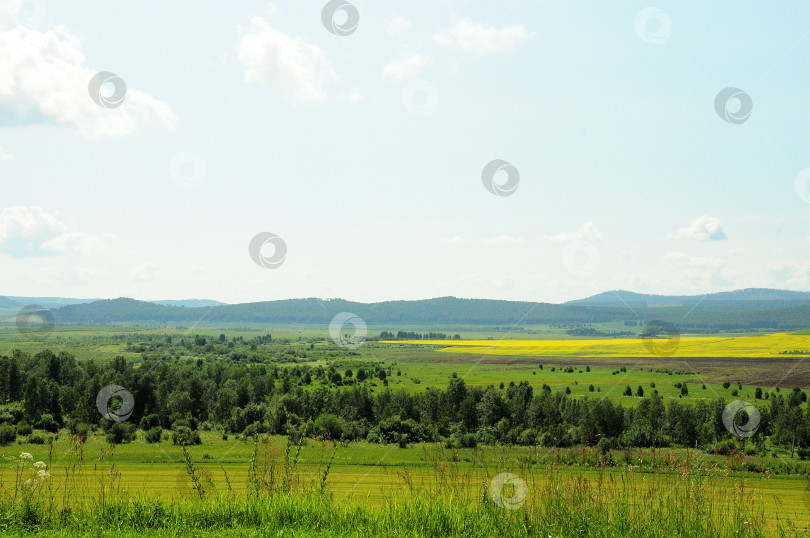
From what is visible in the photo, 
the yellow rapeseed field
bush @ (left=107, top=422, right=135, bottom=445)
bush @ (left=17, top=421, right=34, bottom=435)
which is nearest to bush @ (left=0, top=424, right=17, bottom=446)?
bush @ (left=17, top=421, right=34, bottom=435)

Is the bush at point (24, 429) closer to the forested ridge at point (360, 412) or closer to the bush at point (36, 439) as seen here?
Answer: the forested ridge at point (360, 412)

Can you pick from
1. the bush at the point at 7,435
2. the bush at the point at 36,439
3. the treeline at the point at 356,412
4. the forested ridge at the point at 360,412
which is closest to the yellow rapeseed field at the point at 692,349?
the forested ridge at the point at 360,412

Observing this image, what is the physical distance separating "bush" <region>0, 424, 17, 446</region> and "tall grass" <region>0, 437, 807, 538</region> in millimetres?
51446

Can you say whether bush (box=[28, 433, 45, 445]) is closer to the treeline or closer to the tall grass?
the treeline

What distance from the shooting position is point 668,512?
7.52 m

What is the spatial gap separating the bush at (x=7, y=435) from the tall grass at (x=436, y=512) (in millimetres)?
51446

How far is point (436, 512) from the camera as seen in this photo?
7.54 meters

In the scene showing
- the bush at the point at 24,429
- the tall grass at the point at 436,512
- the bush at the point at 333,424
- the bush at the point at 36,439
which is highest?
the tall grass at the point at 436,512

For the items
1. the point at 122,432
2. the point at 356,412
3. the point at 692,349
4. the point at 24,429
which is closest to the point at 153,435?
the point at 122,432

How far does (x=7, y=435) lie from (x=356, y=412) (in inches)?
1244

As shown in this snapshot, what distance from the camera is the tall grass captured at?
7227 mm

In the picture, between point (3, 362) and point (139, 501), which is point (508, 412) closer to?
point (139, 501)

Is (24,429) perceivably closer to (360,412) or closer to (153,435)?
(153,435)

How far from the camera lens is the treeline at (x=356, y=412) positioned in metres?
49.3
